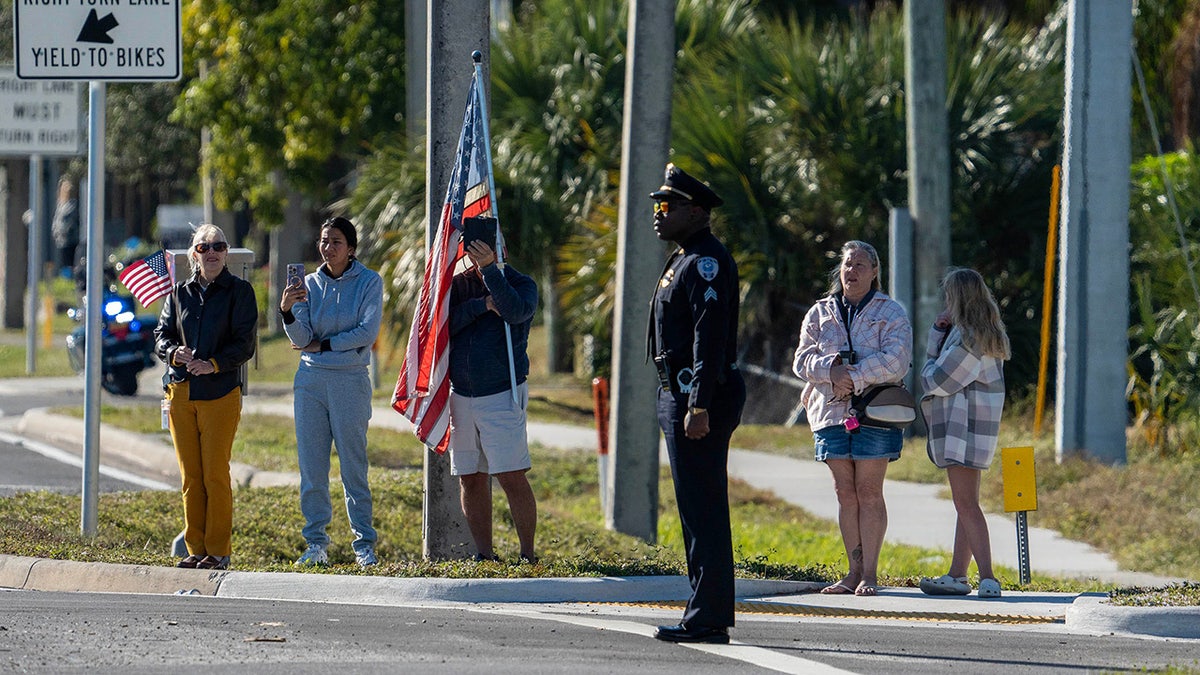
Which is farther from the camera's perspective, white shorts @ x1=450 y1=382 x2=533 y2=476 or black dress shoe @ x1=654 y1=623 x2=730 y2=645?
white shorts @ x1=450 y1=382 x2=533 y2=476

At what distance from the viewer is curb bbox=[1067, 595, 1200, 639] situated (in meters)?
7.73

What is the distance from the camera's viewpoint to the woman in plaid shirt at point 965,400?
8797mm

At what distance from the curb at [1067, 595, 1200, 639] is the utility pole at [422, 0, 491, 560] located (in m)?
3.20

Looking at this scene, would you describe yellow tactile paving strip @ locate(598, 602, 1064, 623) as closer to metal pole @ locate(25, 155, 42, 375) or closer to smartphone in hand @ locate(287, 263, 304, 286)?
smartphone in hand @ locate(287, 263, 304, 286)

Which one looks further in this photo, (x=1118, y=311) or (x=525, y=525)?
(x=1118, y=311)

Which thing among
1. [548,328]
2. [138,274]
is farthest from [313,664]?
[548,328]

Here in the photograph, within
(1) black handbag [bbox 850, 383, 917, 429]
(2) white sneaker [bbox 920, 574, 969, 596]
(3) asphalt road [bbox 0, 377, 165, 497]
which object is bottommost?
(2) white sneaker [bbox 920, 574, 969, 596]

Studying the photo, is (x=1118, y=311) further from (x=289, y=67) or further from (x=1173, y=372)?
(x=289, y=67)

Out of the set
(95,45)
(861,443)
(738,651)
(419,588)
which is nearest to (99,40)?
(95,45)

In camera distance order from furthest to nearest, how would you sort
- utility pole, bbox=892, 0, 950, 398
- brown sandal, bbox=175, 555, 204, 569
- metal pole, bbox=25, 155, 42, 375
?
metal pole, bbox=25, 155, 42, 375, utility pole, bbox=892, 0, 950, 398, brown sandal, bbox=175, 555, 204, 569

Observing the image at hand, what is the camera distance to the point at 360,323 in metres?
9.31

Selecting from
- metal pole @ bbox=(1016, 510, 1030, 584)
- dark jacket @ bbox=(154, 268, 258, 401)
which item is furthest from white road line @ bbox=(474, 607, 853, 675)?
metal pole @ bbox=(1016, 510, 1030, 584)

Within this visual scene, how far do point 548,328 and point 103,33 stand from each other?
15.3 m

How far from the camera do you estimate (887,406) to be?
8.81 m
